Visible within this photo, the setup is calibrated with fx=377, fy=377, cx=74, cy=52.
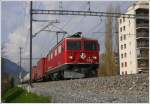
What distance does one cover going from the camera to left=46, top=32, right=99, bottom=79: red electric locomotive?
22.8 m

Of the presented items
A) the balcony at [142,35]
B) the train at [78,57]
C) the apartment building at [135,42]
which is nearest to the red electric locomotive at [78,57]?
the train at [78,57]

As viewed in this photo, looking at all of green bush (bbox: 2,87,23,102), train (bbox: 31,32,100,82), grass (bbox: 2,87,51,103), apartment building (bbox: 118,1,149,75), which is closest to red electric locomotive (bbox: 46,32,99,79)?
train (bbox: 31,32,100,82)

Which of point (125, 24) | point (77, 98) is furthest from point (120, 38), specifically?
point (77, 98)

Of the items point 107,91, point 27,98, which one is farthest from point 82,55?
point 107,91

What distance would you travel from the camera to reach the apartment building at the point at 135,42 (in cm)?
5612

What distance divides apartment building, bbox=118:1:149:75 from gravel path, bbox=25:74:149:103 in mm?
38137

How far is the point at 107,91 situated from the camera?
46.1 feet

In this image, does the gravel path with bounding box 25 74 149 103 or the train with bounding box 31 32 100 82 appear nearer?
the gravel path with bounding box 25 74 149 103

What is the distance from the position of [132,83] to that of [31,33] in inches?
555

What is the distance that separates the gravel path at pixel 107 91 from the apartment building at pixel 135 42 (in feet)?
125

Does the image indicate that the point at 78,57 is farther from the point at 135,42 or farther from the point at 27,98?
the point at 135,42

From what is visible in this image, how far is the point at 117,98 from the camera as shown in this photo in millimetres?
9039

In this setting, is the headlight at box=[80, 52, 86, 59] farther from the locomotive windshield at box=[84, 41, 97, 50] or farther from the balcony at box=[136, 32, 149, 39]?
the balcony at box=[136, 32, 149, 39]

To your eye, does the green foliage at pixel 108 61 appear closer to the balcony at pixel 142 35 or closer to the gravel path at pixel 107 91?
the balcony at pixel 142 35
